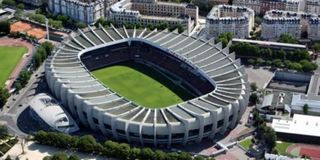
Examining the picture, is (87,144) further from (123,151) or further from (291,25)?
(291,25)

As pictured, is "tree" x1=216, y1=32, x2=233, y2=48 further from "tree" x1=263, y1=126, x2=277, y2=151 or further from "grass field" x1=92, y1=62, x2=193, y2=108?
"tree" x1=263, y1=126, x2=277, y2=151

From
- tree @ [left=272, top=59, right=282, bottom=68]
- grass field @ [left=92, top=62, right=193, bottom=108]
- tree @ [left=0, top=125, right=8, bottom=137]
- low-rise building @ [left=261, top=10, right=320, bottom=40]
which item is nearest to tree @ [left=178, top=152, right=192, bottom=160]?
grass field @ [left=92, top=62, right=193, bottom=108]

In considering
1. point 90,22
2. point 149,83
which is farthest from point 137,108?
point 90,22

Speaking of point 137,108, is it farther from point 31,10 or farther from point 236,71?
point 31,10

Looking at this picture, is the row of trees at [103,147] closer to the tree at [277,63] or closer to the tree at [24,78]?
the tree at [24,78]

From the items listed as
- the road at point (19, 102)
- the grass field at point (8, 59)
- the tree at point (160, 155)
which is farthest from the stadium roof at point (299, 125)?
the grass field at point (8, 59)
